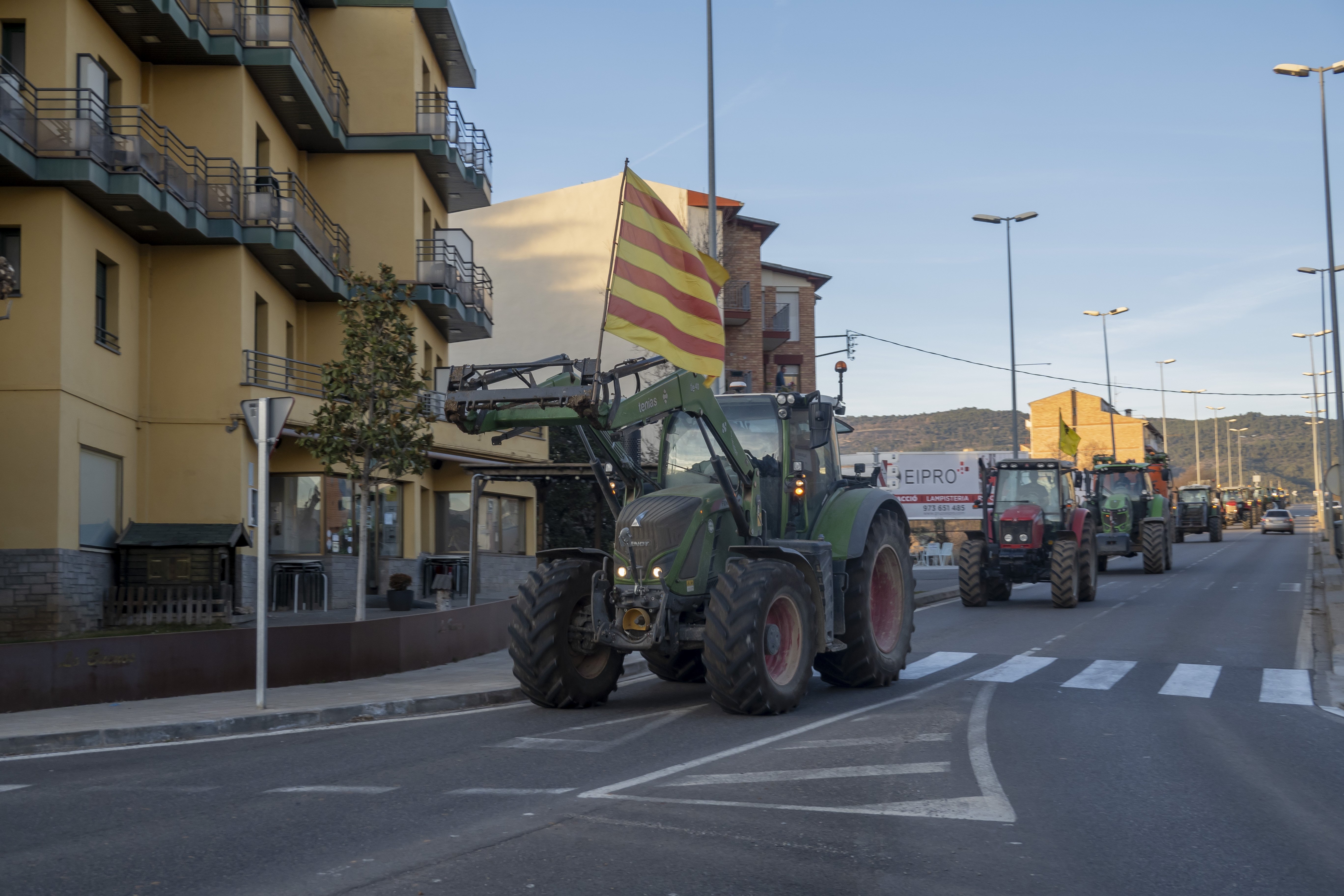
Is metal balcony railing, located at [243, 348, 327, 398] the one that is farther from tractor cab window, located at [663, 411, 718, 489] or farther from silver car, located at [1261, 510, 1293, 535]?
silver car, located at [1261, 510, 1293, 535]

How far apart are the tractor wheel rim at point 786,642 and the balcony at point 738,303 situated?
3966 centimetres

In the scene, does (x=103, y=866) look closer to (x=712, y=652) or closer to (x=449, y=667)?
(x=712, y=652)

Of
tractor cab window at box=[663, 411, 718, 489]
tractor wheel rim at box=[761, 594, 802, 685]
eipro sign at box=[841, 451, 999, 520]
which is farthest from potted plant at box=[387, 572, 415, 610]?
eipro sign at box=[841, 451, 999, 520]

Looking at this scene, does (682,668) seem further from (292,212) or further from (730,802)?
(292,212)

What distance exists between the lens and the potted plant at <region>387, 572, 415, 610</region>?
26.5 meters

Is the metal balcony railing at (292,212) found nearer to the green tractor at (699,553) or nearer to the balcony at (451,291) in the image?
the balcony at (451,291)

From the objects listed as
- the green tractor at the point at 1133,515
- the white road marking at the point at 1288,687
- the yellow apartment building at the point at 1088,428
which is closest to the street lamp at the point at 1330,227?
the green tractor at the point at 1133,515

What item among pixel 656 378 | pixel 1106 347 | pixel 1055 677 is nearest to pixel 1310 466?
pixel 1106 347

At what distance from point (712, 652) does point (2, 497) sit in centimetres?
1413

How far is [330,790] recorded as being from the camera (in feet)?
24.6

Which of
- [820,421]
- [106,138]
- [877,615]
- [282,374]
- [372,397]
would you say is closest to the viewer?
[820,421]

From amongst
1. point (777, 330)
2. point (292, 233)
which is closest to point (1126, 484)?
point (777, 330)

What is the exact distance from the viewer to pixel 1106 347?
194 feet

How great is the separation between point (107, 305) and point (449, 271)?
10.4 metres
